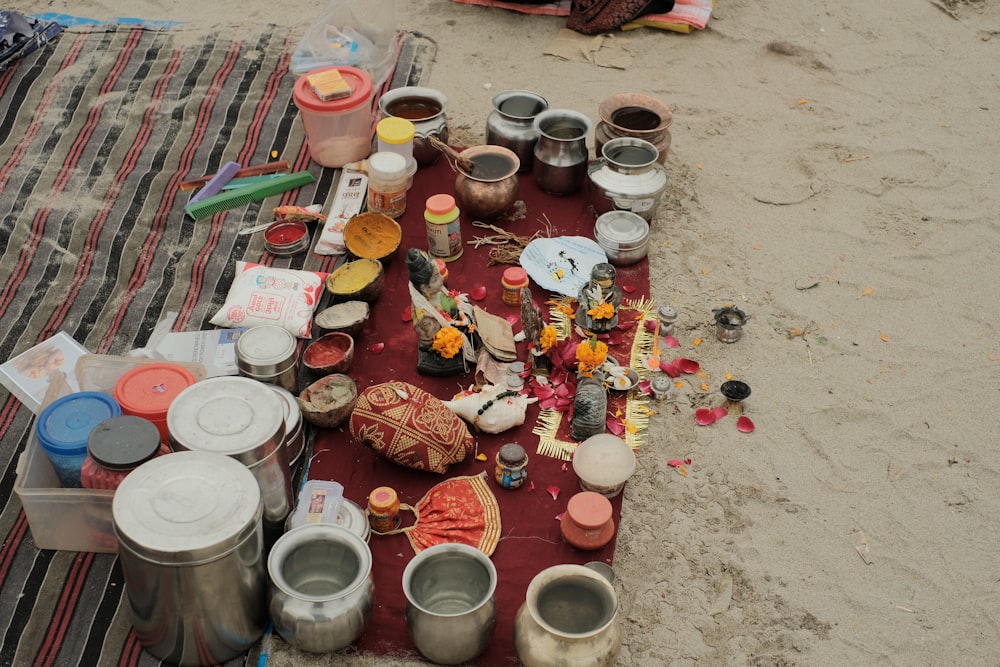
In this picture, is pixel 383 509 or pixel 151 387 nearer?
pixel 383 509

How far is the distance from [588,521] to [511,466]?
1.23 feet

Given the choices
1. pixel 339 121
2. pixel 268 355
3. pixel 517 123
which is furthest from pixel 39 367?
pixel 517 123

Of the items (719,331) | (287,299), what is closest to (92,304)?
(287,299)

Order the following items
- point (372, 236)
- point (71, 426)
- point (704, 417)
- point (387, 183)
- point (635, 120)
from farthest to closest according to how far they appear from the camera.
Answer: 1. point (635, 120)
2. point (387, 183)
3. point (372, 236)
4. point (704, 417)
5. point (71, 426)

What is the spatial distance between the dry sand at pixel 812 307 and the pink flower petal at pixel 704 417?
0.08 feet

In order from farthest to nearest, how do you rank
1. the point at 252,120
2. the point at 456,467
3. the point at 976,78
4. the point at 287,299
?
the point at 976,78
the point at 252,120
the point at 287,299
the point at 456,467

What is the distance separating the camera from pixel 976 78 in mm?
5949

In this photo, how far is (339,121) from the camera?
16.3 ft

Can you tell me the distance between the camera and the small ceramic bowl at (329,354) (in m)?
3.88

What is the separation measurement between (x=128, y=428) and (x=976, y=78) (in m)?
5.47

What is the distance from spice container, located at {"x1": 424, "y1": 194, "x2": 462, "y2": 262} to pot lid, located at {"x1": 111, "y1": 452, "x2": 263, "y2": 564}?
1811 mm

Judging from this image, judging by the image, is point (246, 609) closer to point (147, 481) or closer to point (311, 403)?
point (147, 481)

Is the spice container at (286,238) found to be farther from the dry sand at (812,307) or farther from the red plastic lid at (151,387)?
the dry sand at (812,307)

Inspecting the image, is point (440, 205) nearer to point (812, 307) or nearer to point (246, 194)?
point (246, 194)
